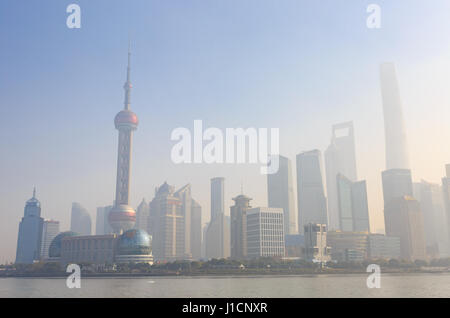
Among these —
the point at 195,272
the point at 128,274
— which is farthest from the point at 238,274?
the point at 128,274
